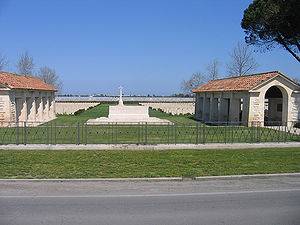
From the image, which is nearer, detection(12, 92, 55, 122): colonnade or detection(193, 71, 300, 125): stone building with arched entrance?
detection(193, 71, 300, 125): stone building with arched entrance

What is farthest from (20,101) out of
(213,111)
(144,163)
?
(213,111)

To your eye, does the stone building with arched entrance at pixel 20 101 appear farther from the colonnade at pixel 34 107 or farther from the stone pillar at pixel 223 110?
the stone pillar at pixel 223 110

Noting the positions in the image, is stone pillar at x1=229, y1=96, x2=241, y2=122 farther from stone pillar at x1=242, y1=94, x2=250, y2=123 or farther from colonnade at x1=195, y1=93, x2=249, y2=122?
stone pillar at x1=242, y1=94, x2=250, y2=123

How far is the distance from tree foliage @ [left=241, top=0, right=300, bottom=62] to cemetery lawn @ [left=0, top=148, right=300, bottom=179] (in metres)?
15.0

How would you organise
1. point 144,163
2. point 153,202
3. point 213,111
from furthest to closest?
point 213,111 < point 144,163 < point 153,202

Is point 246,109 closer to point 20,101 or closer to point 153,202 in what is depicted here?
point 153,202

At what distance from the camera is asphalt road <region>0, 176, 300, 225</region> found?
6473mm

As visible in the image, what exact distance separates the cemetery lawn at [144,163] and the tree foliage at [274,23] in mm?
14958

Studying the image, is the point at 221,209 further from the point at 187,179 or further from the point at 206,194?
the point at 187,179

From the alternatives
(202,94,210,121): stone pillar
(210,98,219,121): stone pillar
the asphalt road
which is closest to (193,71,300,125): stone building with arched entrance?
(210,98,219,121): stone pillar

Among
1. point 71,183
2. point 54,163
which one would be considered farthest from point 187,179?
point 54,163

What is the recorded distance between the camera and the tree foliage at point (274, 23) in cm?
2475

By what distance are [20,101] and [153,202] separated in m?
21.6

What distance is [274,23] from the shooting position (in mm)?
26875
